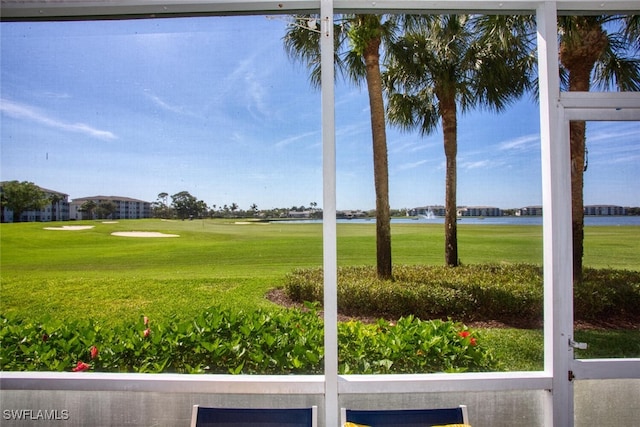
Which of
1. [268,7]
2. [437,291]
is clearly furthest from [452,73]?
[437,291]

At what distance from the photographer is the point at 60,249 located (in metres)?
2.54

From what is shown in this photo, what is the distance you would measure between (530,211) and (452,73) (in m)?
1.13

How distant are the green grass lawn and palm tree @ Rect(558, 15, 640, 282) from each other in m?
0.51

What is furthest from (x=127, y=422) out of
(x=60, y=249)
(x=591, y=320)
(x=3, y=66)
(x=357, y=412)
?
(x=591, y=320)

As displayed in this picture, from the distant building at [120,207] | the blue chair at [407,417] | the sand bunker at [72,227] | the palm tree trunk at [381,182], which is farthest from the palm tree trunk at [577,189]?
the sand bunker at [72,227]

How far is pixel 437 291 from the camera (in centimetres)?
248

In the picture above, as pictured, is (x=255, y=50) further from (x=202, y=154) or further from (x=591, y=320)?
(x=591, y=320)

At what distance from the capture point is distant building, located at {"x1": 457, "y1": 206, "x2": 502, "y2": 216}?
237cm

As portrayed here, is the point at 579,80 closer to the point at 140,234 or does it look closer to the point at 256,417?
the point at 256,417

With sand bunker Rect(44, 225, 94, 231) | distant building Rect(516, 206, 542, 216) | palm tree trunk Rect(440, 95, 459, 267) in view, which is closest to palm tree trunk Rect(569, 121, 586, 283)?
distant building Rect(516, 206, 542, 216)

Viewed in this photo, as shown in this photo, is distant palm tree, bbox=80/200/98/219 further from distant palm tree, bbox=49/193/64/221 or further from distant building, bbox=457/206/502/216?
distant building, bbox=457/206/502/216

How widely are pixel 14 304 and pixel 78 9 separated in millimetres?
1879

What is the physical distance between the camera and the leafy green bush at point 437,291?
2.32 m

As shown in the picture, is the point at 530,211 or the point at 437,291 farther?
the point at 437,291
